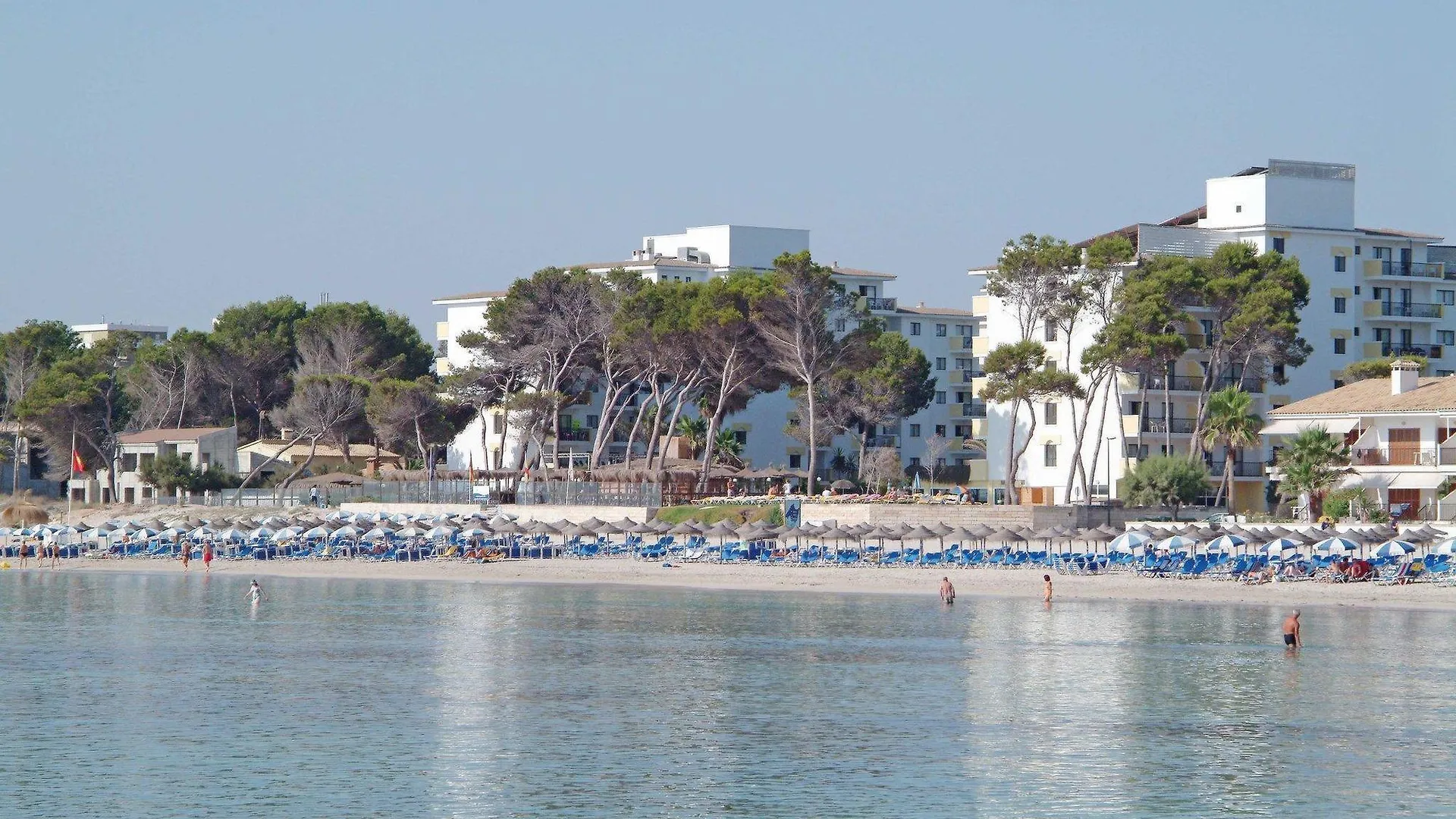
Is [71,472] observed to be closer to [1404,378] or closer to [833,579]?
[833,579]

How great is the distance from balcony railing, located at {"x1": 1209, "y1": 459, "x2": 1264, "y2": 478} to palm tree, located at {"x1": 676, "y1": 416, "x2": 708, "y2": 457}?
25200 millimetres

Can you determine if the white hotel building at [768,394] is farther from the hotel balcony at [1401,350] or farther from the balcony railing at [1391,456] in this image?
the balcony railing at [1391,456]

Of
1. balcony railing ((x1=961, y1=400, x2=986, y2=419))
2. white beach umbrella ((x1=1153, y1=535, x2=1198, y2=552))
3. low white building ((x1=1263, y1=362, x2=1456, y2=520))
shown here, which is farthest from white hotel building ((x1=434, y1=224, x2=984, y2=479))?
white beach umbrella ((x1=1153, y1=535, x2=1198, y2=552))

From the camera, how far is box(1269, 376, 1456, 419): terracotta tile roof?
203 feet

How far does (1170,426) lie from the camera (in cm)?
7388

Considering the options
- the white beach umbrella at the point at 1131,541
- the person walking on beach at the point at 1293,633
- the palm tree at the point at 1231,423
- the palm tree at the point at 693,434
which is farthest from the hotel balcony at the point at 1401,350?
the person walking on beach at the point at 1293,633

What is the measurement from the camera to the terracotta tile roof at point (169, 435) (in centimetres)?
9338

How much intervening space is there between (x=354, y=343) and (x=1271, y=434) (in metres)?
48.9

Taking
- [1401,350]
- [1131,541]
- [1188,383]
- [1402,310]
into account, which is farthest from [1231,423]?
[1402,310]

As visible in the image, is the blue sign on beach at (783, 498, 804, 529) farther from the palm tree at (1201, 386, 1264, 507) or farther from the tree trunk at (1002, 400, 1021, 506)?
the palm tree at (1201, 386, 1264, 507)

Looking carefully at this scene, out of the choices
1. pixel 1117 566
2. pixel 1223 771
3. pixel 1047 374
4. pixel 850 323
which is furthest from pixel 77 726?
pixel 850 323

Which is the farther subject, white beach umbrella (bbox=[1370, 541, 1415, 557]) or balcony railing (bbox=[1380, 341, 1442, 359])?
balcony railing (bbox=[1380, 341, 1442, 359])

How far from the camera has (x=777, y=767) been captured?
2789cm

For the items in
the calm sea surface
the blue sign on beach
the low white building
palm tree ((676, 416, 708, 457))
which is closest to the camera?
the calm sea surface
